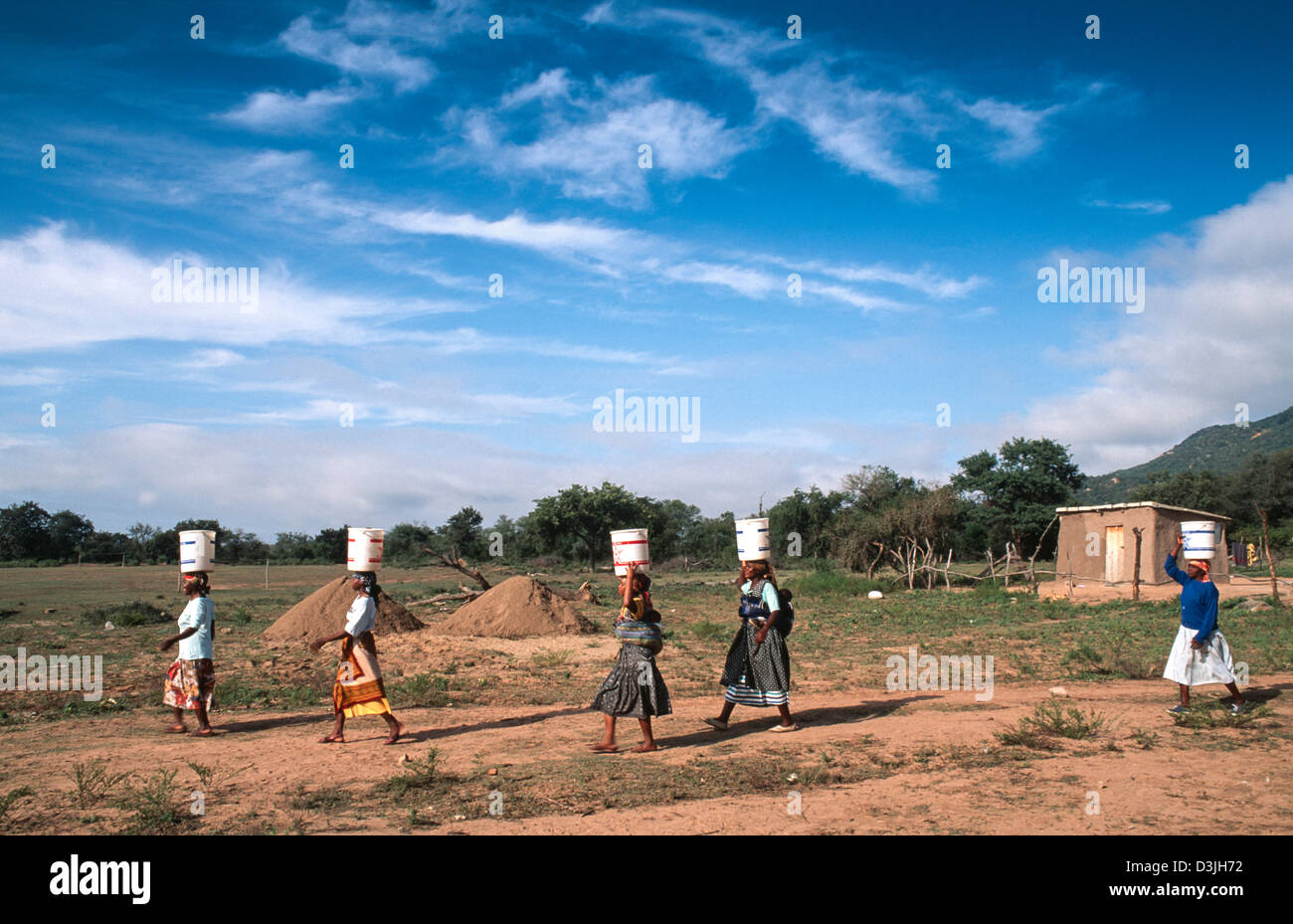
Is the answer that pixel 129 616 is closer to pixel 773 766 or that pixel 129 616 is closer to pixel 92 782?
pixel 92 782

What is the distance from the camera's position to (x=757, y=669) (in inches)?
302

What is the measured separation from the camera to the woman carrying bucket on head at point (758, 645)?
7.55m

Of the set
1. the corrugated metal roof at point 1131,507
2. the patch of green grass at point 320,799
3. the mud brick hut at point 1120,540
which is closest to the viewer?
the patch of green grass at point 320,799

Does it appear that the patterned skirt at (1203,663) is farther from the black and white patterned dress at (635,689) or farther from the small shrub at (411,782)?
the small shrub at (411,782)

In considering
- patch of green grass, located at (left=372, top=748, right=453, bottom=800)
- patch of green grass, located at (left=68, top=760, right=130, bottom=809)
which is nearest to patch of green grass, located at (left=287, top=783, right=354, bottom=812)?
patch of green grass, located at (left=372, top=748, right=453, bottom=800)

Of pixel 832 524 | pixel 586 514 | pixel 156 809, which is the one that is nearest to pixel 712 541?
pixel 586 514

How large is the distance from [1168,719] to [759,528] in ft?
13.6

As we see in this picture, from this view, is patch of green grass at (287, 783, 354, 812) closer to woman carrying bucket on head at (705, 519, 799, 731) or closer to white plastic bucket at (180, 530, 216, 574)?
white plastic bucket at (180, 530, 216, 574)

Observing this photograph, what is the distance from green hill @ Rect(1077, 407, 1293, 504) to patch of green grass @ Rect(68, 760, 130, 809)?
266 feet

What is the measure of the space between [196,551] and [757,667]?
5.41 m

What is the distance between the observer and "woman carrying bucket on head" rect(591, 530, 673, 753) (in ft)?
22.7

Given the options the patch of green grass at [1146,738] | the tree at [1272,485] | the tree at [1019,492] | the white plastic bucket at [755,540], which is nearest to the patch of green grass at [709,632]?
the white plastic bucket at [755,540]

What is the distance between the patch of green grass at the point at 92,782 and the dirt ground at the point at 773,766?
10 cm
